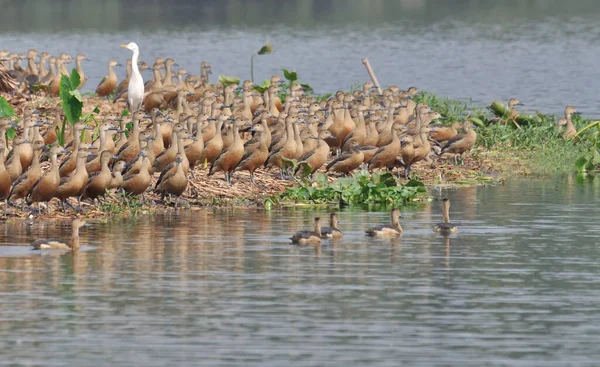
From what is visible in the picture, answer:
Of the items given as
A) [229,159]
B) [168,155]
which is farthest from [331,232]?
[229,159]

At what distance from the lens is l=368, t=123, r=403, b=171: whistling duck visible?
2570cm

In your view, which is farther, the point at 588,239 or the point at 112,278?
the point at 588,239

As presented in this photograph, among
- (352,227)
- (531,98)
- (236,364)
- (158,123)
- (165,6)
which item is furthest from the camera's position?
(165,6)

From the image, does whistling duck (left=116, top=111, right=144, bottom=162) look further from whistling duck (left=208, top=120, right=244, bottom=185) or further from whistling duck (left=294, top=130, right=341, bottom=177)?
whistling duck (left=294, top=130, right=341, bottom=177)

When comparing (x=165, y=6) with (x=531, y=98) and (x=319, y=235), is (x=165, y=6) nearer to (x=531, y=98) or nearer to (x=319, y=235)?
(x=531, y=98)

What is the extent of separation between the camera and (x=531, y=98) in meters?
48.9

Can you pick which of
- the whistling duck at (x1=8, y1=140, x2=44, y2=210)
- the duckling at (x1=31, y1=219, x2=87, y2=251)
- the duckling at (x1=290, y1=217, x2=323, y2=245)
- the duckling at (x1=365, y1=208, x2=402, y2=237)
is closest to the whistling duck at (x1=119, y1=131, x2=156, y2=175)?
the whistling duck at (x1=8, y1=140, x2=44, y2=210)

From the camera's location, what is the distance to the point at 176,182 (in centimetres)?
2214

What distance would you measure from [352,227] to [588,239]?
120 inches

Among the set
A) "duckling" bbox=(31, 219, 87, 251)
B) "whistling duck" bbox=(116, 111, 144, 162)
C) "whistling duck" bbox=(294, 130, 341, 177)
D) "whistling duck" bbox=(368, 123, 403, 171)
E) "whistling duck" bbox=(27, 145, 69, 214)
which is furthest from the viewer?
"whistling duck" bbox=(368, 123, 403, 171)

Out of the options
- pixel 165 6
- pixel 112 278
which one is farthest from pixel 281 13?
pixel 112 278

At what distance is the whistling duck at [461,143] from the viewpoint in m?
27.8

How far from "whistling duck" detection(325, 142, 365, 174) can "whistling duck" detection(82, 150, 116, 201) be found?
182 inches

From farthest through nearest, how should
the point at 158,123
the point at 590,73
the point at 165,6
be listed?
the point at 165,6
the point at 590,73
the point at 158,123
